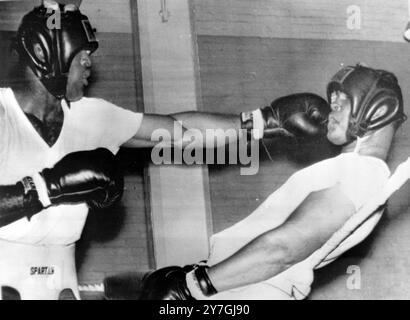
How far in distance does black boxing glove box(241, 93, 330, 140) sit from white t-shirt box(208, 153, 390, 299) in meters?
0.16

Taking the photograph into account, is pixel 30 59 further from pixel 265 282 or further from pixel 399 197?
pixel 399 197

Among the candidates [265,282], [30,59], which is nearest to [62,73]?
[30,59]

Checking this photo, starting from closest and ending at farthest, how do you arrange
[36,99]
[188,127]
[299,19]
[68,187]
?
1. [68,187]
2. [36,99]
3. [188,127]
4. [299,19]

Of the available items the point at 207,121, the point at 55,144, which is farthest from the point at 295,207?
the point at 55,144

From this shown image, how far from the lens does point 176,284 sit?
2.90m

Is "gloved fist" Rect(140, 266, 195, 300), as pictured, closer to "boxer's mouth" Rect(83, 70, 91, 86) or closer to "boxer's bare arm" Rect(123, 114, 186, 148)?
"boxer's bare arm" Rect(123, 114, 186, 148)

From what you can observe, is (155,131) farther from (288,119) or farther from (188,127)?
(288,119)

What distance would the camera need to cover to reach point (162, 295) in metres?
2.89

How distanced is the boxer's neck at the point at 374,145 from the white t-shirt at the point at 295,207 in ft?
0.08

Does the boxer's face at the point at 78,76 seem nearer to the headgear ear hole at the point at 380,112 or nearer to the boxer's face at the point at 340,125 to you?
the boxer's face at the point at 340,125

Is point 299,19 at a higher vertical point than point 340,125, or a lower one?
higher

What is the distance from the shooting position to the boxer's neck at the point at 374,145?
3.13 m

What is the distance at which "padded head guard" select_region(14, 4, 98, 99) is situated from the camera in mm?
2945

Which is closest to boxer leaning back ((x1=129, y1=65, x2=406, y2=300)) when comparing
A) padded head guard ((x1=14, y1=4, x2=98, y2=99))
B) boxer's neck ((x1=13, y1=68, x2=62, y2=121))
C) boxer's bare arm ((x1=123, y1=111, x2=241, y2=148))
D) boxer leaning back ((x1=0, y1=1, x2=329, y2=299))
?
boxer leaning back ((x1=0, y1=1, x2=329, y2=299))
